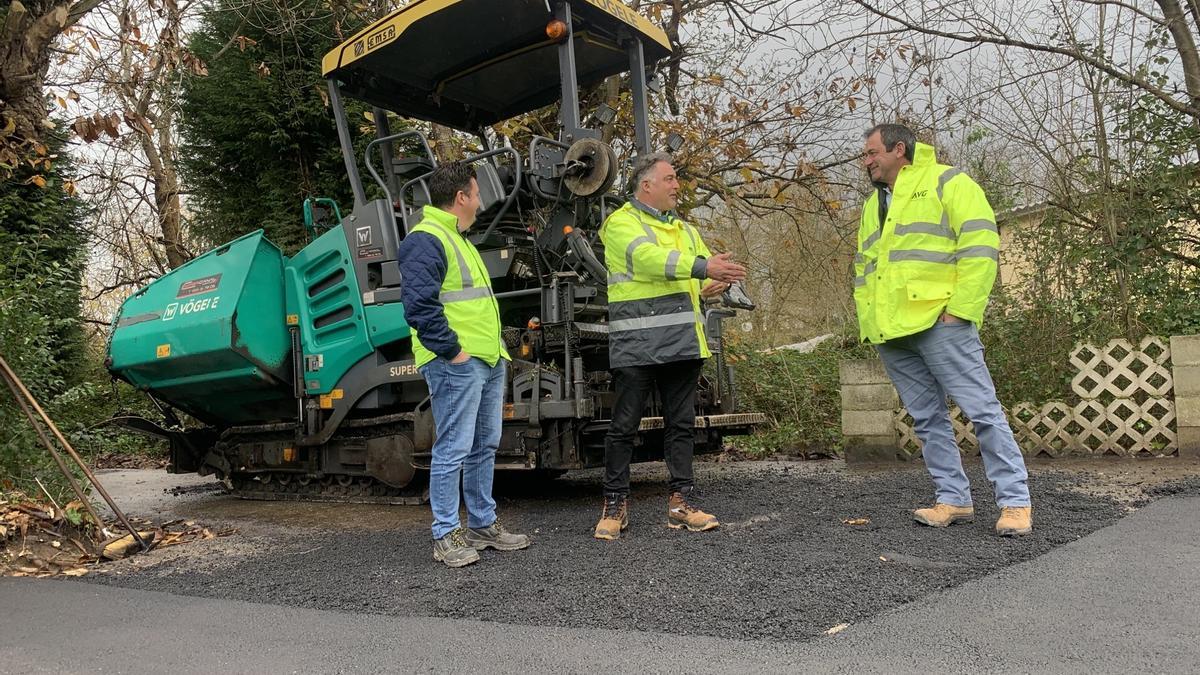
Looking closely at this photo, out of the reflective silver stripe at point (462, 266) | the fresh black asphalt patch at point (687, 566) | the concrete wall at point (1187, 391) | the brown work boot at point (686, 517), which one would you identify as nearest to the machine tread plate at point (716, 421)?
the fresh black asphalt patch at point (687, 566)

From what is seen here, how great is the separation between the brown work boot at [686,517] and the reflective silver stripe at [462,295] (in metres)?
1.42

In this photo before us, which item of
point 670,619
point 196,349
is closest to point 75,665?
point 670,619

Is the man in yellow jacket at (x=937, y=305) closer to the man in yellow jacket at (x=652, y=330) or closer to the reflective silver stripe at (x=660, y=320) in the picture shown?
the man in yellow jacket at (x=652, y=330)

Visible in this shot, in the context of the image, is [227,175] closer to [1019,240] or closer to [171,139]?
[171,139]

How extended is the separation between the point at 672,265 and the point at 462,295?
101cm

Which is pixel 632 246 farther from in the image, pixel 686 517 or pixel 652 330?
pixel 686 517

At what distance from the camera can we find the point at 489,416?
4367 mm

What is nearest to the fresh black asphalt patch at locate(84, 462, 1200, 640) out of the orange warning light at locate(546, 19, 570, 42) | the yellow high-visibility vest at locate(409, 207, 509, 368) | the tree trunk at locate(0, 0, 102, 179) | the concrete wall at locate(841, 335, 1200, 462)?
the yellow high-visibility vest at locate(409, 207, 509, 368)

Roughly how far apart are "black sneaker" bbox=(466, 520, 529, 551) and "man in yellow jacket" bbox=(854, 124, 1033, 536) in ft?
6.30

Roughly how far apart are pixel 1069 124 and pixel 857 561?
18.8 feet

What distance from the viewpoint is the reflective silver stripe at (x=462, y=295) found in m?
4.22

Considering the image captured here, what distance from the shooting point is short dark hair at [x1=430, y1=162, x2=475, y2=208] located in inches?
171

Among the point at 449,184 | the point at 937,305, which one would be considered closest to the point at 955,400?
the point at 937,305

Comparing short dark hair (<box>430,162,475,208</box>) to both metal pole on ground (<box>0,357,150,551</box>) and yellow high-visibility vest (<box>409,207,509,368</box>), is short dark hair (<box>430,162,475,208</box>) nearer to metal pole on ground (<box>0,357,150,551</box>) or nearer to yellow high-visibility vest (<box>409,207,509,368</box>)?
yellow high-visibility vest (<box>409,207,509,368</box>)
